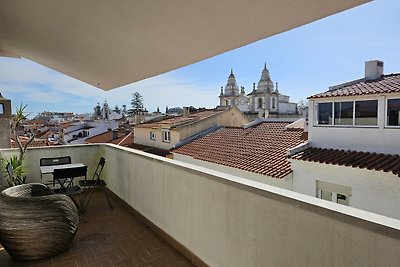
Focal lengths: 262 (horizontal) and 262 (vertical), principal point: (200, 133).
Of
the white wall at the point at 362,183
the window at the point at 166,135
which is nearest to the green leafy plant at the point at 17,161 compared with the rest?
the white wall at the point at 362,183

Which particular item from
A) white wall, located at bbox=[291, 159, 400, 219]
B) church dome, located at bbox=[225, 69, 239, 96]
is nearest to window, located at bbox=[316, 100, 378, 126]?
white wall, located at bbox=[291, 159, 400, 219]

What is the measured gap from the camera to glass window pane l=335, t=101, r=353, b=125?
10.1 metres

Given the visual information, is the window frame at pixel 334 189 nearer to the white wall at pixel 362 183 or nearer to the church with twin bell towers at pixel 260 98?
the white wall at pixel 362 183

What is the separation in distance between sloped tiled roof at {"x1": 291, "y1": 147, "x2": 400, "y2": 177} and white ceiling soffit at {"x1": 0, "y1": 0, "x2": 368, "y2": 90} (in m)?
6.98

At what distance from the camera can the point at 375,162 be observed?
27.0 ft

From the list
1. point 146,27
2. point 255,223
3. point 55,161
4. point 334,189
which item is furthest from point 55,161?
point 334,189

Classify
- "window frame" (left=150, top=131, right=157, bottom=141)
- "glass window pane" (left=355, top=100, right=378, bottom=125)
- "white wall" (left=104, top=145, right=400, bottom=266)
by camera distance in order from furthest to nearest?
"window frame" (left=150, top=131, right=157, bottom=141) < "glass window pane" (left=355, top=100, right=378, bottom=125) < "white wall" (left=104, top=145, right=400, bottom=266)

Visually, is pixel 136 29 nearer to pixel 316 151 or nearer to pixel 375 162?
pixel 375 162

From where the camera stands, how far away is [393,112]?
900 cm

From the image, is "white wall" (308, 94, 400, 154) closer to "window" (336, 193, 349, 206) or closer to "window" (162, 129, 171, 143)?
"window" (336, 193, 349, 206)

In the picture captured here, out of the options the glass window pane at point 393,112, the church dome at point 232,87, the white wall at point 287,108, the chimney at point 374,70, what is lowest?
the glass window pane at point 393,112

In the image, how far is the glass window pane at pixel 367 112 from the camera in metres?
9.43

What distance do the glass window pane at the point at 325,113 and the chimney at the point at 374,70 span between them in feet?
9.70

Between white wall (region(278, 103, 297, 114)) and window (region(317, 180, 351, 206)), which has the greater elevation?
white wall (region(278, 103, 297, 114))
